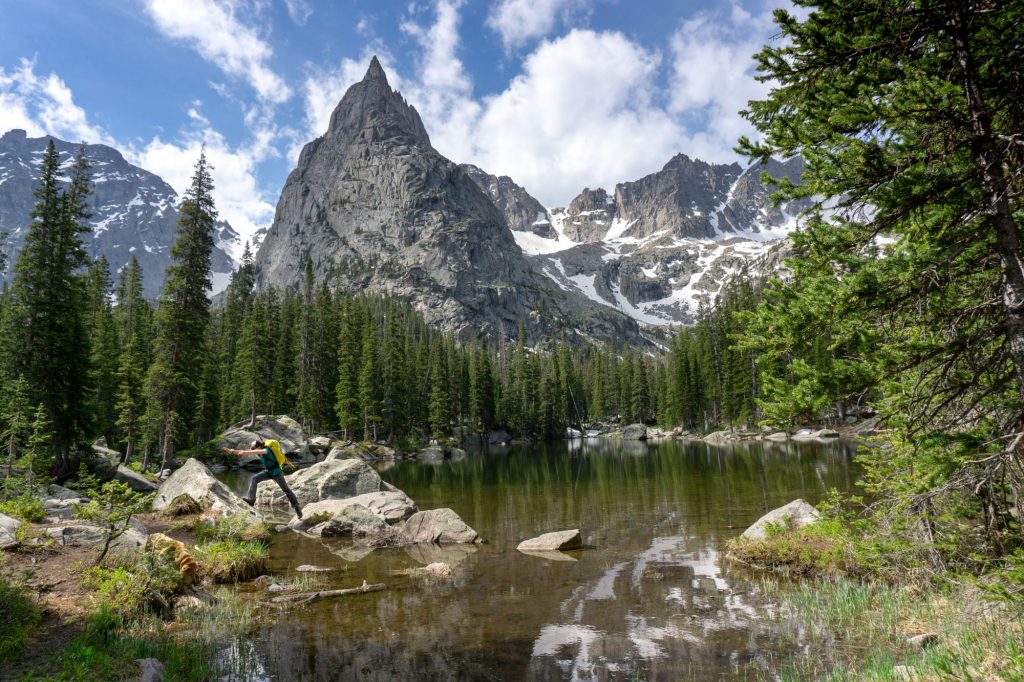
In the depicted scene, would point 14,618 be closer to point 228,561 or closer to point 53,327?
point 228,561

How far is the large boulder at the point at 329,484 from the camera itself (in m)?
24.2

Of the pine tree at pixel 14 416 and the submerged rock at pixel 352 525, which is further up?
the pine tree at pixel 14 416

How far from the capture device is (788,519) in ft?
47.0

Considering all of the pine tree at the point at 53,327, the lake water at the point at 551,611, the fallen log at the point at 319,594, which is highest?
the pine tree at the point at 53,327

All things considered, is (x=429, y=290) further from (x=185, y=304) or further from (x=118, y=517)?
(x=118, y=517)

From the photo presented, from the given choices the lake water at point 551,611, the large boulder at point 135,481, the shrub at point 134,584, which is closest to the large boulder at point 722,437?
the lake water at point 551,611

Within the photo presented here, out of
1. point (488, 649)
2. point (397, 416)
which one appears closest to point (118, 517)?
point (488, 649)

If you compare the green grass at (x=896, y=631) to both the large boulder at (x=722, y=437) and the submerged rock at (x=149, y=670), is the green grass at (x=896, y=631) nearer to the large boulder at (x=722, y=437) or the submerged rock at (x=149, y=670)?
the submerged rock at (x=149, y=670)

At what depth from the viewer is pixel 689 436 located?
279 ft

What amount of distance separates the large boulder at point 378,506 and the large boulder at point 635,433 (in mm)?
75855

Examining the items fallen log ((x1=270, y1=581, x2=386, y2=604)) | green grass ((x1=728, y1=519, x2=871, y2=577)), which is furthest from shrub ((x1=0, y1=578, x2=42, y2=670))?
green grass ((x1=728, y1=519, x2=871, y2=577))

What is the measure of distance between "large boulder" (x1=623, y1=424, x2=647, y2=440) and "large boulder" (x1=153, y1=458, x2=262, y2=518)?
8040 cm

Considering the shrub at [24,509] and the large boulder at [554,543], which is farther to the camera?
the large boulder at [554,543]

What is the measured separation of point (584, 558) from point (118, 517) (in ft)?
36.8
